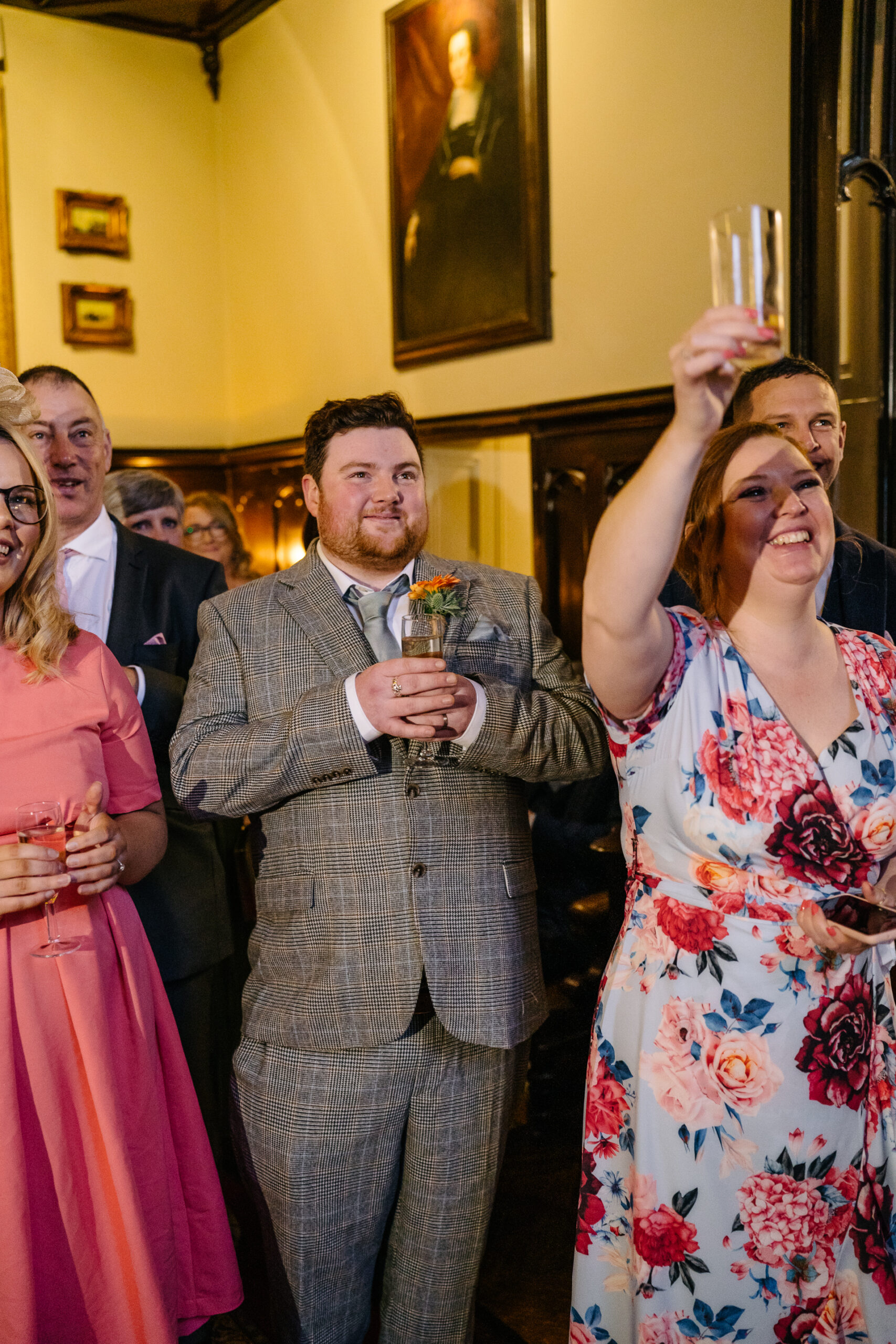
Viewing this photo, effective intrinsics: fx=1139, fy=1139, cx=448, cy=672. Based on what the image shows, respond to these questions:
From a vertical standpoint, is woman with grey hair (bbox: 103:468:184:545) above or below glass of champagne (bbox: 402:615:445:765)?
above

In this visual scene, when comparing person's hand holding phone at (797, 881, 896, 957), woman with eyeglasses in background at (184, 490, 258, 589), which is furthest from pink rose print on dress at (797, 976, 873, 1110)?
woman with eyeglasses in background at (184, 490, 258, 589)

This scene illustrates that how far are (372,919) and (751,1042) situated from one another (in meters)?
0.73

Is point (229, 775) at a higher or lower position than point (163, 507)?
lower

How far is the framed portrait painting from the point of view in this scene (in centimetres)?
495

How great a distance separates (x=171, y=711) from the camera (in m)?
2.49

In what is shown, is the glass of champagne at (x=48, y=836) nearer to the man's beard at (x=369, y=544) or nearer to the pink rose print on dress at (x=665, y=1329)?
the man's beard at (x=369, y=544)

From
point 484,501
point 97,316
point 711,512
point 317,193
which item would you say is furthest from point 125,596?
point 97,316

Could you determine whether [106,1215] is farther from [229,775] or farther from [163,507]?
[163,507]

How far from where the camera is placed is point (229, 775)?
6.73ft

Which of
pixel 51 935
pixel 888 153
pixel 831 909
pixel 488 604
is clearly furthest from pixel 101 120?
pixel 831 909

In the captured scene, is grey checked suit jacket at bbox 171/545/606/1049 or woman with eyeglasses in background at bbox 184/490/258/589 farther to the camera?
woman with eyeglasses in background at bbox 184/490/258/589

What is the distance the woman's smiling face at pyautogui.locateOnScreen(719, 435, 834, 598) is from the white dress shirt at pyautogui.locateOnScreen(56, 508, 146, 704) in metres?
1.47

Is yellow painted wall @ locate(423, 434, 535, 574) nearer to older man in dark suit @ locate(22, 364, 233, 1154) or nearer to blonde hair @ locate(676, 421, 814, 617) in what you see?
older man in dark suit @ locate(22, 364, 233, 1154)

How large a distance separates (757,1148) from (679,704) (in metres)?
0.64
